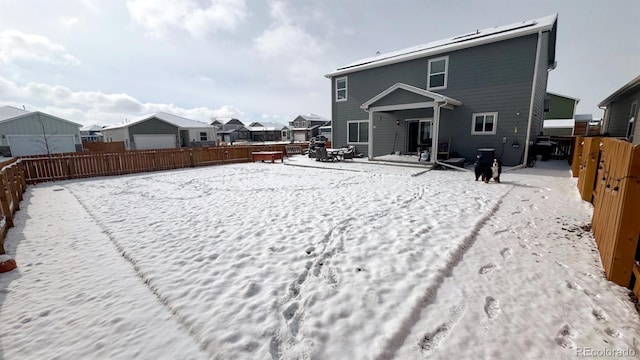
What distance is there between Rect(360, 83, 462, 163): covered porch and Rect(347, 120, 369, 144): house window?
0.74 meters

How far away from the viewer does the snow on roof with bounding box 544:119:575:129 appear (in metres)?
23.7

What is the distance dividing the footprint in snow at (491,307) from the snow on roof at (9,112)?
29.8 m

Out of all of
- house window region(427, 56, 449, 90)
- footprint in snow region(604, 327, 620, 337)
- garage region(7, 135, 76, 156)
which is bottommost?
footprint in snow region(604, 327, 620, 337)

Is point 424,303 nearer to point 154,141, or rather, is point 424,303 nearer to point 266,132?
point 154,141

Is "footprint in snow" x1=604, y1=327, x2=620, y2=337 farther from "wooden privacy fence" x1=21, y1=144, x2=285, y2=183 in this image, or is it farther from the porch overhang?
"wooden privacy fence" x1=21, y1=144, x2=285, y2=183

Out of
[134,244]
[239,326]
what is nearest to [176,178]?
[134,244]

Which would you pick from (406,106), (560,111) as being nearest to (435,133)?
(406,106)

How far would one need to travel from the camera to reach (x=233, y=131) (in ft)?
178

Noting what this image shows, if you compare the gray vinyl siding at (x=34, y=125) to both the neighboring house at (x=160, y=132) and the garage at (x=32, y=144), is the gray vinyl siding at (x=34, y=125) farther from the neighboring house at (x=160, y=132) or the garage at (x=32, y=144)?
the neighboring house at (x=160, y=132)

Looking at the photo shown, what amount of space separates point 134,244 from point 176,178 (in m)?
7.12

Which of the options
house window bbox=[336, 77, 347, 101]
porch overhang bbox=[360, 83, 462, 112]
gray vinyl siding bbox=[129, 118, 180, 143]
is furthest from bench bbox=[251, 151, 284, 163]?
gray vinyl siding bbox=[129, 118, 180, 143]

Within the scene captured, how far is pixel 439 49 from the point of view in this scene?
12.3 meters

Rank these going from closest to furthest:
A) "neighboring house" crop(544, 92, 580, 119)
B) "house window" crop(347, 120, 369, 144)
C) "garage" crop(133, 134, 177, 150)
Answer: "house window" crop(347, 120, 369, 144) < "garage" crop(133, 134, 177, 150) < "neighboring house" crop(544, 92, 580, 119)

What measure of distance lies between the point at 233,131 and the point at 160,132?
95.8ft
